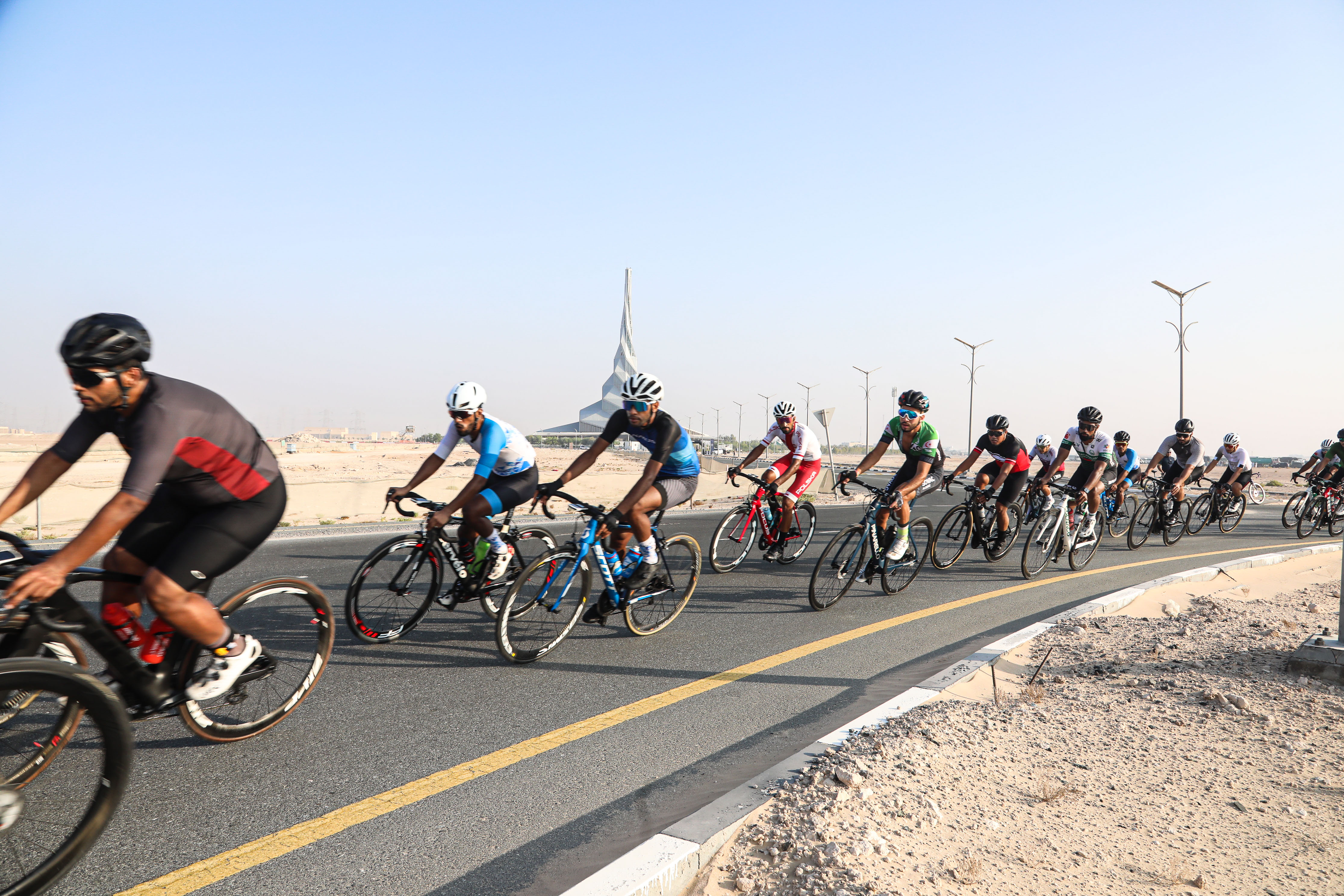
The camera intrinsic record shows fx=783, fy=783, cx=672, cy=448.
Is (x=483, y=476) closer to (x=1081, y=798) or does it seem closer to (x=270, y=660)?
(x=270, y=660)

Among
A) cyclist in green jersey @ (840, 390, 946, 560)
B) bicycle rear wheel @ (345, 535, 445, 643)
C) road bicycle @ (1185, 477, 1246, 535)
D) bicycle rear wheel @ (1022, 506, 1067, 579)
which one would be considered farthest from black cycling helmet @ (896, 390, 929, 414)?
road bicycle @ (1185, 477, 1246, 535)

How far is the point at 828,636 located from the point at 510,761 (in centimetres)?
334

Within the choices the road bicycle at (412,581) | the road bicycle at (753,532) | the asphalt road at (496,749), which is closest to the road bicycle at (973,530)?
the road bicycle at (753,532)

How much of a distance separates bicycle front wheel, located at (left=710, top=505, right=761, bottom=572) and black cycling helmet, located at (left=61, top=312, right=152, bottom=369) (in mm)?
6829

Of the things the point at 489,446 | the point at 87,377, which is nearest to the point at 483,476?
the point at 489,446

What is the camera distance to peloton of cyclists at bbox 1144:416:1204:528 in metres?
13.3

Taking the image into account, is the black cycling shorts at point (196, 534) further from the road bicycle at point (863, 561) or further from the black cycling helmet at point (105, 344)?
the road bicycle at point (863, 561)

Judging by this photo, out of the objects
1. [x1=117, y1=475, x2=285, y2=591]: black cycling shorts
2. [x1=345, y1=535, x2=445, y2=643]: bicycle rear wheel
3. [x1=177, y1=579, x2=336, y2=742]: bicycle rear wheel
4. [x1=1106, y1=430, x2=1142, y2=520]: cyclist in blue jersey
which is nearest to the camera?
[x1=117, y1=475, x2=285, y2=591]: black cycling shorts

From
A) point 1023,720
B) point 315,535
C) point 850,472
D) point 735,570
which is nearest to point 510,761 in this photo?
point 1023,720

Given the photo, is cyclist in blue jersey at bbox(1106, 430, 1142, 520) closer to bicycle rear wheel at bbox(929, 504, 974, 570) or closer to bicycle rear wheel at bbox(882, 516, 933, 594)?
bicycle rear wheel at bbox(929, 504, 974, 570)

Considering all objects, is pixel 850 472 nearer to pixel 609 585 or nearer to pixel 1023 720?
pixel 609 585

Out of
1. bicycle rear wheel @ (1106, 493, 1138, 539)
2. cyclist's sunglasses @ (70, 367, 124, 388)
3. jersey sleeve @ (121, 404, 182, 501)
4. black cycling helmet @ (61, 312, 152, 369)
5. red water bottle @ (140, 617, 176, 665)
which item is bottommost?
red water bottle @ (140, 617, 176, 665)

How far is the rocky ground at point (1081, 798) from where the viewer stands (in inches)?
97.7

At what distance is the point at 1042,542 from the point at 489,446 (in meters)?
7.29
